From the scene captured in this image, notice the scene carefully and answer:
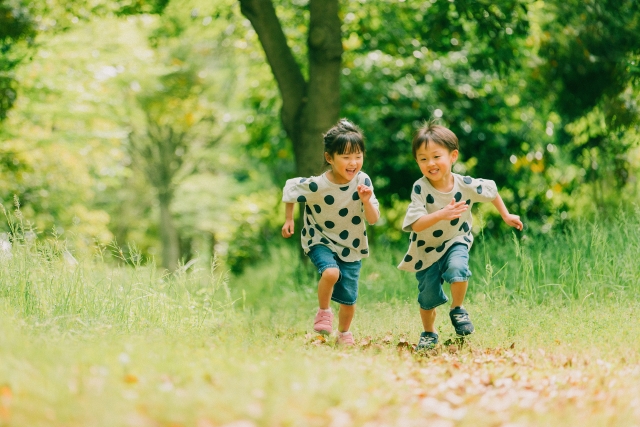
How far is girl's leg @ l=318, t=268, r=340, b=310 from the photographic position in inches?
191

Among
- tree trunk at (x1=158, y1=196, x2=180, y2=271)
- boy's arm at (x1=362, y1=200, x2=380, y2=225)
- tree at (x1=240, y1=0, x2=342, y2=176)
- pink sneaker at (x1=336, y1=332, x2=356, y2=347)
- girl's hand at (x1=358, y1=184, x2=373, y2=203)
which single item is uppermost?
tree at (x1=240, y1=0, x2=342, y2=176)

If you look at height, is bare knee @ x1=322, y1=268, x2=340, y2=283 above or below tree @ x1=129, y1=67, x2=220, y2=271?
below

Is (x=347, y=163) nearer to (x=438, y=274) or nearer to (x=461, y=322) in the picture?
(x=438, y=274)

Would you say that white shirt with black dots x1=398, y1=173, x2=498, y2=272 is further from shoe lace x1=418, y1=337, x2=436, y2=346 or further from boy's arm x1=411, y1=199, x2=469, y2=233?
shoe lace x1=418, y1=337, x2=436, y2=346

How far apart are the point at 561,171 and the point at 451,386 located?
7099mm

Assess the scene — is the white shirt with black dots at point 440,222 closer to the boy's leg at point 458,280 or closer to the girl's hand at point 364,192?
the boy's leg at point 458,280

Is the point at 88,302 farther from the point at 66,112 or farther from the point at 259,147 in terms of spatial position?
the point at 66,112

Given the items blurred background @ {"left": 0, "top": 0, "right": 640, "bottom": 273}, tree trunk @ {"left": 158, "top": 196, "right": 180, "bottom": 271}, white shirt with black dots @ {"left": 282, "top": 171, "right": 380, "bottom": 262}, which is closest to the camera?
white shirt with black dots @ {"left": 282, "top": 171, "right": 380, "bottom": 262}

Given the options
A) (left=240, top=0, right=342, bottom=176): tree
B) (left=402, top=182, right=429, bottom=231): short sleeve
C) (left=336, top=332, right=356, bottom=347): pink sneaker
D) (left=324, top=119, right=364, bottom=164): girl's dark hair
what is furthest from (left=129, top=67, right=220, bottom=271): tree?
(left=402, top=182, right=429, bottom=231): short sleeve

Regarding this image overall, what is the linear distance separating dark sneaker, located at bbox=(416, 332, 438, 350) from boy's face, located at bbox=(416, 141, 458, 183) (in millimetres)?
1079

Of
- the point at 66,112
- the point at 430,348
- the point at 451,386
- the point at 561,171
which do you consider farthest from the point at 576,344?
the point at 66,112

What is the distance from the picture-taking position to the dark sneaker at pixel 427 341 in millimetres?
4634

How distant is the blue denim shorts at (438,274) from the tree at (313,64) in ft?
9.98

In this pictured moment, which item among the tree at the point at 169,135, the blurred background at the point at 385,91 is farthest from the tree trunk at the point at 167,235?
the blurred background at the point at 385,91
